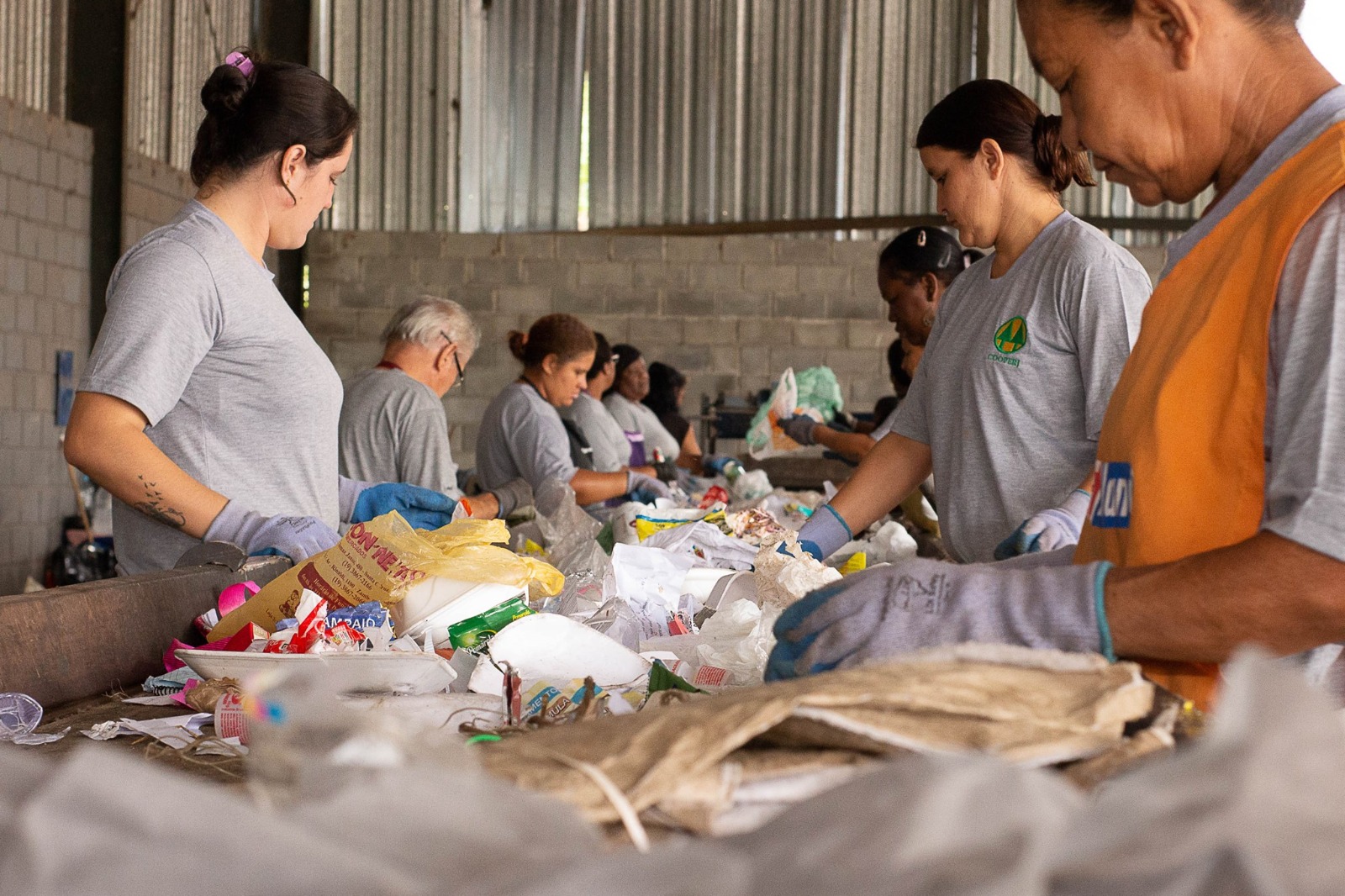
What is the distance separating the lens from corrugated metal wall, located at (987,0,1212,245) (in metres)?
8.68

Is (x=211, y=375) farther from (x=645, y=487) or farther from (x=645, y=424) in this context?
(x=645, y=424)

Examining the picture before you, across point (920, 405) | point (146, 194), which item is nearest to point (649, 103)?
point (146, 194)

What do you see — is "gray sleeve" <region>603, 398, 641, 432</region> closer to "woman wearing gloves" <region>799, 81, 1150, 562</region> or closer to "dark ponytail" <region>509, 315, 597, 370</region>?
"dark ponytail" <region>509, 315, 597, 370</region>

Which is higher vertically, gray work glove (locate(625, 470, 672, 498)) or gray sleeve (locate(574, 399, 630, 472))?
gray sleeve (locate(574, 399, 630, 472))

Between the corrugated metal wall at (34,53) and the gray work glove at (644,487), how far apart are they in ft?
11.9

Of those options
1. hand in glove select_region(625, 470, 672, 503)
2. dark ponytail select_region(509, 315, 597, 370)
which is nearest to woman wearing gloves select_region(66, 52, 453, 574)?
dark ponytail select_region(509, 315, 597, 370)

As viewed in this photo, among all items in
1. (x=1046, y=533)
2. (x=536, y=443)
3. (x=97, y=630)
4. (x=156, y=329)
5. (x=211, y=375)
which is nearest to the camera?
(x=97, y=630)

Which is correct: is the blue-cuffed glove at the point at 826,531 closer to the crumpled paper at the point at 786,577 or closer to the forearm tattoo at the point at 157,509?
the crumpled paper at the point at 786,577

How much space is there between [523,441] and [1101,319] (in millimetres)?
2984

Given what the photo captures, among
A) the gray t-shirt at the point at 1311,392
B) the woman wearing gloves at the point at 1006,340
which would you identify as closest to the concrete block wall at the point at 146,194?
the woman wearing gloves at the point at 1006,340

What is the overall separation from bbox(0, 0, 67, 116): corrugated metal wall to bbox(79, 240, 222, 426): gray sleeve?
15.4 feet

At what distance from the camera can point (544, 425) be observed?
4684mm

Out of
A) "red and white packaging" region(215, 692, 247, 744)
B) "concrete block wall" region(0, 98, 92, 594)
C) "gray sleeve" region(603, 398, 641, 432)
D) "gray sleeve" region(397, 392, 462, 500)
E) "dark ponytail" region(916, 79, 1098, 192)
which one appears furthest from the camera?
"gray sleeve" region(603, 398, 641, 432)

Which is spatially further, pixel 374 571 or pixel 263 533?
pixel 263 533
